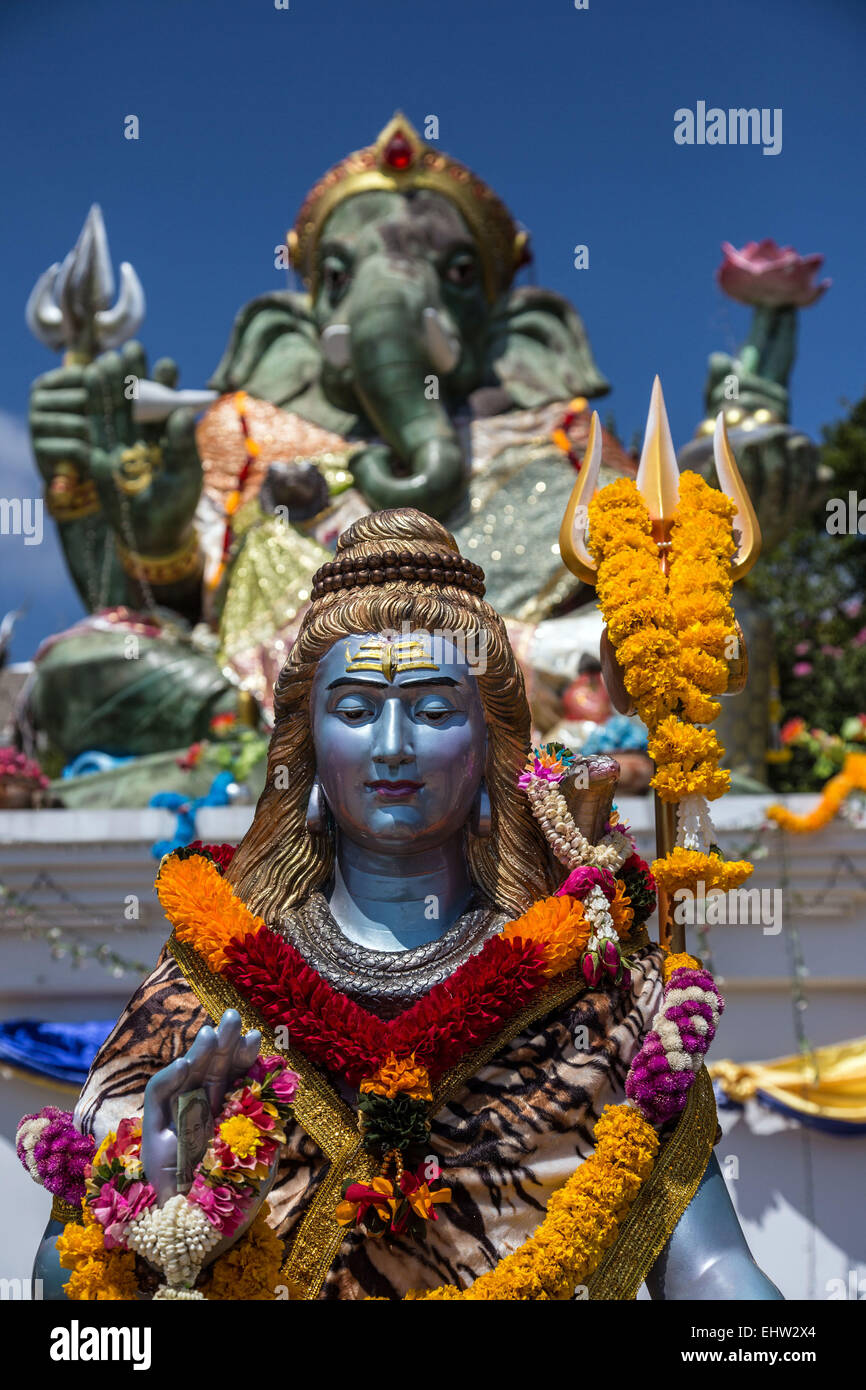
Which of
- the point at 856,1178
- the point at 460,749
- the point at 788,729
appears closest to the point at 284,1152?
the point at 460,749

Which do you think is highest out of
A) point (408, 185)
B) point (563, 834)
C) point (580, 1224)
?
point (408, 185)

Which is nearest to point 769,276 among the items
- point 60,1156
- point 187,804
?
point 187,804

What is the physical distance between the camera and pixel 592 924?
2.82 metres

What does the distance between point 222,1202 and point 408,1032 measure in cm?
51

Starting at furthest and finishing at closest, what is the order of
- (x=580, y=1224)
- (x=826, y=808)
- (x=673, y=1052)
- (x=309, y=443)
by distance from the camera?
(x=309, y=443) < (x=826, y=808) < (x=673, y=1052) < (x=580, y=1224)

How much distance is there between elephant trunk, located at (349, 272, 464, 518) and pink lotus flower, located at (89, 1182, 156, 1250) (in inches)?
216

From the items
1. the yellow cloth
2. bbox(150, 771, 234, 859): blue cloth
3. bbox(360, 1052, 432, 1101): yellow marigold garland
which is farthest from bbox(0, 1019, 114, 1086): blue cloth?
bbox(360, 1052, 432, 1101): yellow marigold garland

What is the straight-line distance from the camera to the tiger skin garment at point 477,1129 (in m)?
2.67

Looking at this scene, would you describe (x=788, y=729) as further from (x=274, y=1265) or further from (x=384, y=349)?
(x=274, y=1265)

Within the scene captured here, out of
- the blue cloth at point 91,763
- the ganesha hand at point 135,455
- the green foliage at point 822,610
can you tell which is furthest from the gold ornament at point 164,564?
the green foliage at point 822,610

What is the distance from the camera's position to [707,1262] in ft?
8.78

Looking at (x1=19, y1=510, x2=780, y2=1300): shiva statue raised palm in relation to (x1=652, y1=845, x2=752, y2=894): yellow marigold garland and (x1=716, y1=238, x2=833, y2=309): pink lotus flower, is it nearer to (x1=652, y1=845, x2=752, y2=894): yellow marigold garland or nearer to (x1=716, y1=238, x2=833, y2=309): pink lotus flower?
(x1=652, y1=845, x2=752, y2=894): yellow marigold garland

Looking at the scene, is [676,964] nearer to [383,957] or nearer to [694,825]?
[694,825]
